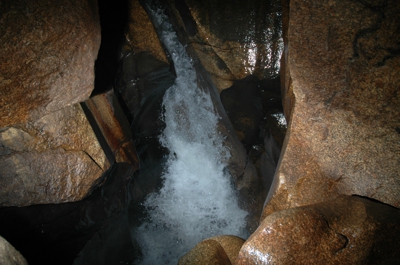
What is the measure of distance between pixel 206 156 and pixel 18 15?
3739mm

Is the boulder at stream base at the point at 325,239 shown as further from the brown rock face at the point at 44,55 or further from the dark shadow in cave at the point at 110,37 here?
the dark shadow in cave at the point at 110,37

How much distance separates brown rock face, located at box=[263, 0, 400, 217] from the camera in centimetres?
204

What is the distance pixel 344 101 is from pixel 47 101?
9.41 ft

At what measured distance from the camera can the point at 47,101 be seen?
2.54 m

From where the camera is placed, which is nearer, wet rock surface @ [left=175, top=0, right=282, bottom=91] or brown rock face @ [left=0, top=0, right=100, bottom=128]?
brown rock face @ [left=0, top=0, right=100, bottom=128]

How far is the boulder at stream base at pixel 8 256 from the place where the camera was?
58.1 inches

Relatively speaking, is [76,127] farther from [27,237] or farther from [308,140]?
[308,140]

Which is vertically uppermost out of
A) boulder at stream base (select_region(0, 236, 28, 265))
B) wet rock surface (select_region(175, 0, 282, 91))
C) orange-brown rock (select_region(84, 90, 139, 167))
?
wet rock surface (select_region(175, 0, 282, 91))

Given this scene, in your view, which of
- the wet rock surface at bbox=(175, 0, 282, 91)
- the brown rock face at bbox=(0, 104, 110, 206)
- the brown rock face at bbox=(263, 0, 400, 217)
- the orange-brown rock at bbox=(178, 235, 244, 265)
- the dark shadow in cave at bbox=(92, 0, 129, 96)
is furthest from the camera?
the wet rock surface at bbox=(175, 0, 282, 91)

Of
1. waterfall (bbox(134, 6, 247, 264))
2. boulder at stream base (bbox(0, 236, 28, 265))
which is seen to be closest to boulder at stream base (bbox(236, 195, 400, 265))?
boulder at stream base (bbox(0, 236, 28, 265))

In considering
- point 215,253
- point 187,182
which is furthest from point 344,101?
point 187,182

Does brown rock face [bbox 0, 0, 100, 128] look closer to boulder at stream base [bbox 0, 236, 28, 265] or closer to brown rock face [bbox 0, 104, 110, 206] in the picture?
brown rock face [bbox 0, 104, 110, 206]

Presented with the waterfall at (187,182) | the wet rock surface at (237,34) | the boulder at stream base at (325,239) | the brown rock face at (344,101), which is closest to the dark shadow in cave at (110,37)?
the waterfall at (187,182)

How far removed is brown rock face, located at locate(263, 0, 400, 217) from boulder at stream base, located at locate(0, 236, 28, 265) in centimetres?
226
